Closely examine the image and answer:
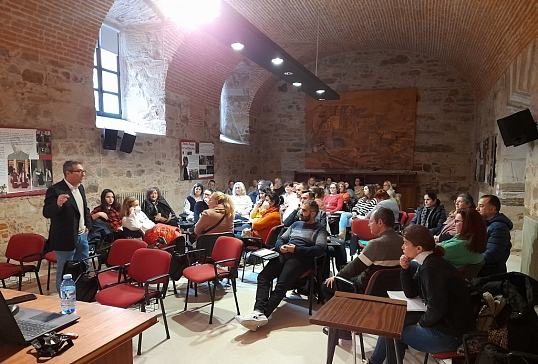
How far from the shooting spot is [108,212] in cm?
570

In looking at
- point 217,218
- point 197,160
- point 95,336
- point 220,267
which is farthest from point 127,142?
point 95,336

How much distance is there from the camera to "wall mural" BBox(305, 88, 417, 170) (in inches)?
440

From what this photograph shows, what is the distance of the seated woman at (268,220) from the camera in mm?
5363

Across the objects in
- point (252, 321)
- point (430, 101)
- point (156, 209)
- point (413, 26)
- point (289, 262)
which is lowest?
point (252, 321)

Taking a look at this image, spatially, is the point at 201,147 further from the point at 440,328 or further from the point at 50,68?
the point at 440,328

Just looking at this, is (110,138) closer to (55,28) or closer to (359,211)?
(55,28)

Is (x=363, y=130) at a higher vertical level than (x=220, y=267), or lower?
higher

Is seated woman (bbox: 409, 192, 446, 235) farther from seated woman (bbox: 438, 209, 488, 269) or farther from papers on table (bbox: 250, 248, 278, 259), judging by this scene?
papers on table (bbox: 250, 248, 278, 259)

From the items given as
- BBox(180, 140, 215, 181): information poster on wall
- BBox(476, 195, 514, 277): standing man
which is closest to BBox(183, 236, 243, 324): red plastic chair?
BBox(476, 195, 514, 277): standing man

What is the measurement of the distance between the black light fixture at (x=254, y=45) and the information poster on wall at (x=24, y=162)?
112 inches

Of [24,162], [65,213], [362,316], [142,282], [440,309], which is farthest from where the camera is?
[24,162]

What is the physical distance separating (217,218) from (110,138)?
2784mm

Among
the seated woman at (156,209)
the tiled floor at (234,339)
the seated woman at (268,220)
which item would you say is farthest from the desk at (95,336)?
the seated woman at (156,209)

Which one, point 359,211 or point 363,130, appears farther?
point 363,130
